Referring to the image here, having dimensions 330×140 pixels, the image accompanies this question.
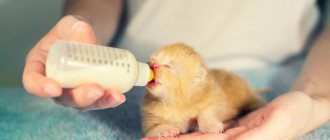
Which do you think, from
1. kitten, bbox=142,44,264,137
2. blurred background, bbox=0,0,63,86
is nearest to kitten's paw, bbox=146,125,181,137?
kitten, bbox=142,44,264,137

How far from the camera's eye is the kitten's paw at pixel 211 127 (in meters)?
0.97

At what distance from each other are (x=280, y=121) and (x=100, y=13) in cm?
66

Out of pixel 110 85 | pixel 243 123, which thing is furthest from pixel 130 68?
pixel 243 123

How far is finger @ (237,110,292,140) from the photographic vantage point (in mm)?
881

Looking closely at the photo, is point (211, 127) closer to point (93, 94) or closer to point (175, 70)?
point (175, 70)

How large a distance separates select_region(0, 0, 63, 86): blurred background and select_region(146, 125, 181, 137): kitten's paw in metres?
0.64

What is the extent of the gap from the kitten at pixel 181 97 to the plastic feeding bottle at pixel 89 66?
124mm

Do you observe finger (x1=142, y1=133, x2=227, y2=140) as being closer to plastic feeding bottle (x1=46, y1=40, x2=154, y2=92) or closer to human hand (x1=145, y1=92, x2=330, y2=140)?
human hand (x1=145, y1=92, x2=330, y2=140)

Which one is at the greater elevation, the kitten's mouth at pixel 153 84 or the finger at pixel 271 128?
the kitten's mouth at pixel 153 84

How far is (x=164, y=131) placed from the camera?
0.98m

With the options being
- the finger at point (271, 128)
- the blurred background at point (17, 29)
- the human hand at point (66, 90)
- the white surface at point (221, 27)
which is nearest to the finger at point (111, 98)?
the human hand at point (66, 90)

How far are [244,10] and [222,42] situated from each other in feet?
0.39

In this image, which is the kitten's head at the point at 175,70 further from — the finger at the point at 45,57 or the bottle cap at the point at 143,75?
the finger at the point at 45,57

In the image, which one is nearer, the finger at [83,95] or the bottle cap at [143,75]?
the finger at [83,95]
